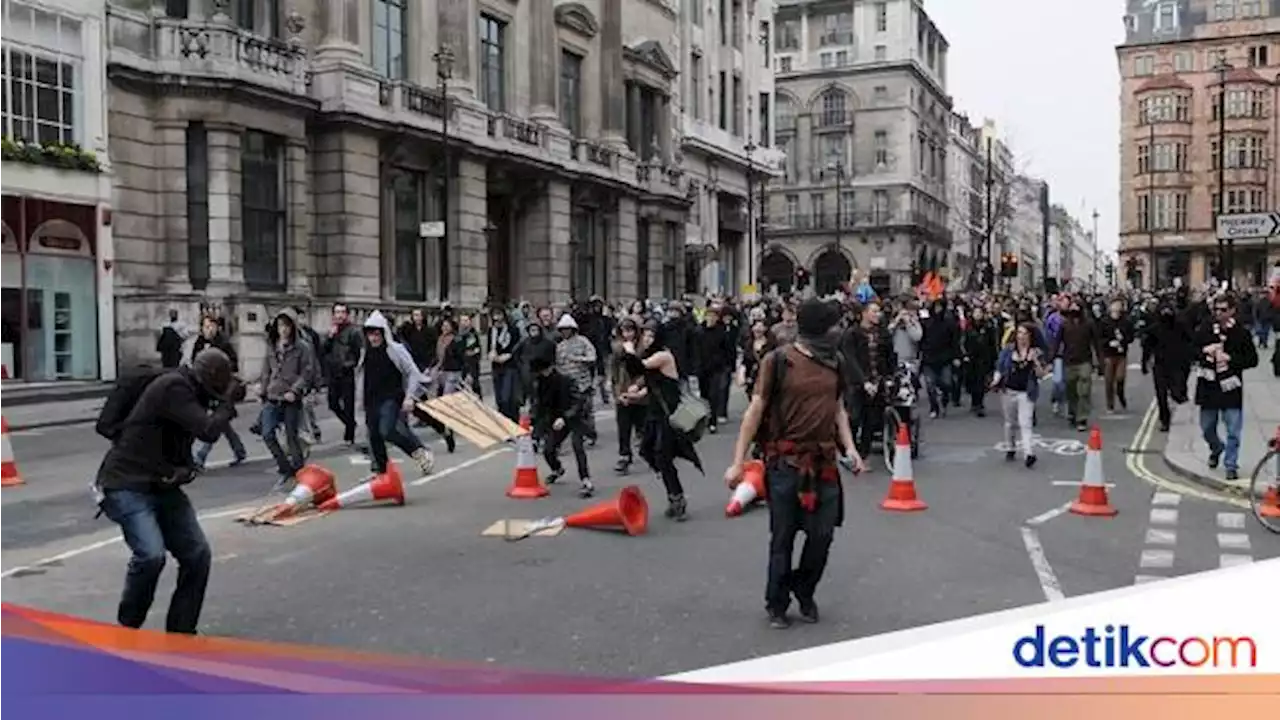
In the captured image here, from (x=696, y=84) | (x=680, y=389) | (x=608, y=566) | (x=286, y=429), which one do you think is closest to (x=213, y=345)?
(x=286, y=429)

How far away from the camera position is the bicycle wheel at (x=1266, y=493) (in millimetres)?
9852

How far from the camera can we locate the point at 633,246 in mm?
45656

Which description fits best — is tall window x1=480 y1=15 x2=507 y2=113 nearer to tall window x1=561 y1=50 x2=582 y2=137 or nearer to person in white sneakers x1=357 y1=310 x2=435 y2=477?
tall window x1=561 y1=50 x2=582 y2=137

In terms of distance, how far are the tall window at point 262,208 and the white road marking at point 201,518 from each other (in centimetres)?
1467

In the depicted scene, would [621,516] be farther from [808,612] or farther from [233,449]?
[233,449]

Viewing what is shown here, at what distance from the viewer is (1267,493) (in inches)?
394

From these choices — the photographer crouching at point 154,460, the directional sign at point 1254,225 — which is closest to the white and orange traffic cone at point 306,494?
the photographer crouching at point 154,460

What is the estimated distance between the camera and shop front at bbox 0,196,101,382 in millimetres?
22797

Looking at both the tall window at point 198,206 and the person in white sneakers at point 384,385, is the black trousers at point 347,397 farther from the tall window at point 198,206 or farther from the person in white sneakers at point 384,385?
the tall window at point 198,206

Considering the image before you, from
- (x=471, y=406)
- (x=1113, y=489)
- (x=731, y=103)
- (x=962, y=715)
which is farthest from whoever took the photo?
(x=731, y=103)

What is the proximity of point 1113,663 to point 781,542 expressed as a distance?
3.34 metres

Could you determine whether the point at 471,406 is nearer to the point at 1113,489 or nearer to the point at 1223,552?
the point at 1113,489

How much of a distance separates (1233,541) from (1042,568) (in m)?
2.01

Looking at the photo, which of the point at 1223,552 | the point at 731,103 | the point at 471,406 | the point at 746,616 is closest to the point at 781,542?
the point at 746,616
